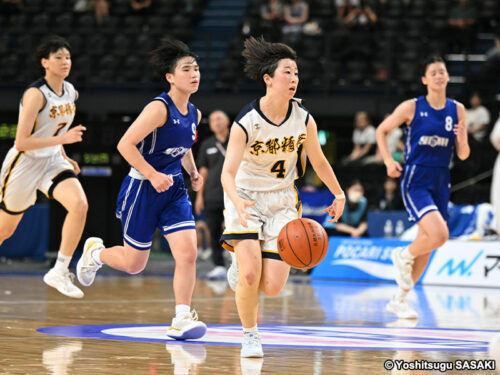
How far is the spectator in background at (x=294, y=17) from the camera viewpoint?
675 inches

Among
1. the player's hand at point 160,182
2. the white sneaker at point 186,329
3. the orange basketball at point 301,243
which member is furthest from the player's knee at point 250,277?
the player's hand at point 160,182

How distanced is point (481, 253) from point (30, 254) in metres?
6.97

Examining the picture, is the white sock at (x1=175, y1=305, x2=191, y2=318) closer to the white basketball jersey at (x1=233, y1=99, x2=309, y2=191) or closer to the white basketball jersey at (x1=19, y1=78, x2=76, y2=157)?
the white basketball jersey at (x1=233, y1=99, x2=309, y2=191)

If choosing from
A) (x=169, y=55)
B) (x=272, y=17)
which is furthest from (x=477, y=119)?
(x=169, y=55)

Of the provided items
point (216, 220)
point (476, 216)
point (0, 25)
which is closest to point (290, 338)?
point (216, 220)

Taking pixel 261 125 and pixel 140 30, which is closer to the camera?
pixel 261 125

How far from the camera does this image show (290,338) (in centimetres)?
598

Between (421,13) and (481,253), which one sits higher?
(421,13)

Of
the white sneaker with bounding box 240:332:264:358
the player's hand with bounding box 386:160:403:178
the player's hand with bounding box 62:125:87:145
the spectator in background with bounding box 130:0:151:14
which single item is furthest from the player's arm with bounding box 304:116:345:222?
the spectator in background with bounding box 130:0:151:14

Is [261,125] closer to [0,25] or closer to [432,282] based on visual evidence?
[432,282]

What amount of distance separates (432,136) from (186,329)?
10.1 ft

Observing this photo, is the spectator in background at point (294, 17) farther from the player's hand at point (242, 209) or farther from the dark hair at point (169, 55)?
the player's hand at point (242, 209)

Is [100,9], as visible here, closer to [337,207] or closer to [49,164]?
[49,164]

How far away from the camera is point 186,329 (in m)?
5.75
